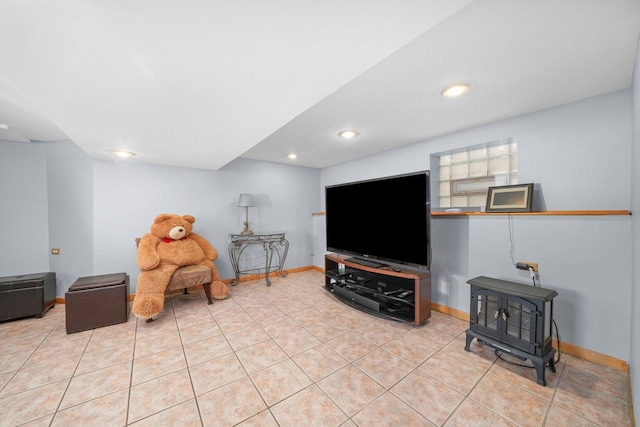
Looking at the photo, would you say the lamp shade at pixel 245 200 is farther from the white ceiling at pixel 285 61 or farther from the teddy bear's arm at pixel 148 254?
the white ceiling at pixel 285 61

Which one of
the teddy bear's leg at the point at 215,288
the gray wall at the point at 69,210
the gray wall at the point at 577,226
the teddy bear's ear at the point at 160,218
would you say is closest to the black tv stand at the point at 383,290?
the gray wall at the point at 577,226

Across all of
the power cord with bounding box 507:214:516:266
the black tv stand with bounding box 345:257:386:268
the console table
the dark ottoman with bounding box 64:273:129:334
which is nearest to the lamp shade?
the console table

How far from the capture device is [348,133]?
2826 millimetres

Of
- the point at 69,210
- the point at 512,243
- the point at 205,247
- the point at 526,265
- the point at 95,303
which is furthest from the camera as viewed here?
the point at 205,247

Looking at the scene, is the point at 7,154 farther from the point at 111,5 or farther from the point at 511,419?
the point at 511,419

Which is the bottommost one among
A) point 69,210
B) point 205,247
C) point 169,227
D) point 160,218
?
point 205,247

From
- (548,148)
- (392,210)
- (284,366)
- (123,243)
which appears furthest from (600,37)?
(123,243)

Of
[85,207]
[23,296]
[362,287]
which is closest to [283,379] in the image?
[362,287]

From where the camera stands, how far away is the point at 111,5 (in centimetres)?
80

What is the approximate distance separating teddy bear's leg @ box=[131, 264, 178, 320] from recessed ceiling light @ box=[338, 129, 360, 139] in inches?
105

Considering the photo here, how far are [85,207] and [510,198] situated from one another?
508 cm

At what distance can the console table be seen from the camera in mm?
3986

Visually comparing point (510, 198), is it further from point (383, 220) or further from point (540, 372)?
point (540, 372)

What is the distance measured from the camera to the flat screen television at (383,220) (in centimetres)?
248
